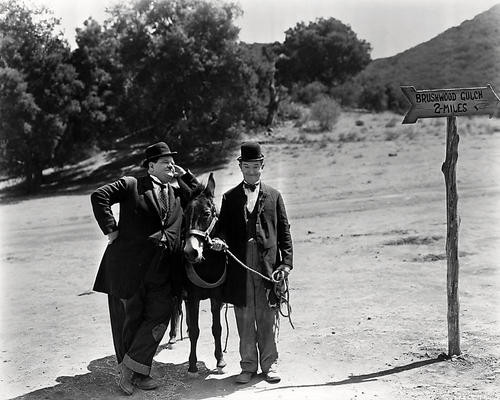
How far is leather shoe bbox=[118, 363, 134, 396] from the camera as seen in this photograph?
5.43 meters

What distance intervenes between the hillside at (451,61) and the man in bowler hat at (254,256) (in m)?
48.2

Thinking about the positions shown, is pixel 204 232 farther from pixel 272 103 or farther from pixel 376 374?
pixel 272 103

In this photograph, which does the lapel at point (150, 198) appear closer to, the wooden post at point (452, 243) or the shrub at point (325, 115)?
the wooden post at point (452, 243)

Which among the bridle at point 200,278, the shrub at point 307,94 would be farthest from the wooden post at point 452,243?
the shrub at point 307,94

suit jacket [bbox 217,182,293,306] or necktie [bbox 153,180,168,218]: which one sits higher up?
necktie [bbox 153,180,168,218]

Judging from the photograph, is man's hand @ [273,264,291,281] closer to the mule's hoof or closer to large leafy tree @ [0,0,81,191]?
the mule's hoof

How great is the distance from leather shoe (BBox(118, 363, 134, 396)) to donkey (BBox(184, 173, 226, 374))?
1.95ft

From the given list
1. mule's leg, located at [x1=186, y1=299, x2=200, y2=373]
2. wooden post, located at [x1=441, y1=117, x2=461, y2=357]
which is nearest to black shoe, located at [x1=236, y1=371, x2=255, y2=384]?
mule's leg, located at [x1=186, y1=299, x2=200, y2=373]

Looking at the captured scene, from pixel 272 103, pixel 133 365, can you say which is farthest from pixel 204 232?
pixel 272 103

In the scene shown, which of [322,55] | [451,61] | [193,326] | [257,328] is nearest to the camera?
[257,328]

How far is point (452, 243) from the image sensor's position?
19.8 ft

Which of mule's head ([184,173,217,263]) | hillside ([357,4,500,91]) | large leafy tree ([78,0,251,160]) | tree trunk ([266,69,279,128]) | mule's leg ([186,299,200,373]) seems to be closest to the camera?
mule's head ([184,173,217,263])

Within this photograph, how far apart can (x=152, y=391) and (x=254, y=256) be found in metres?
1.48

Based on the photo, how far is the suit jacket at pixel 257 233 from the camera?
5.50m
